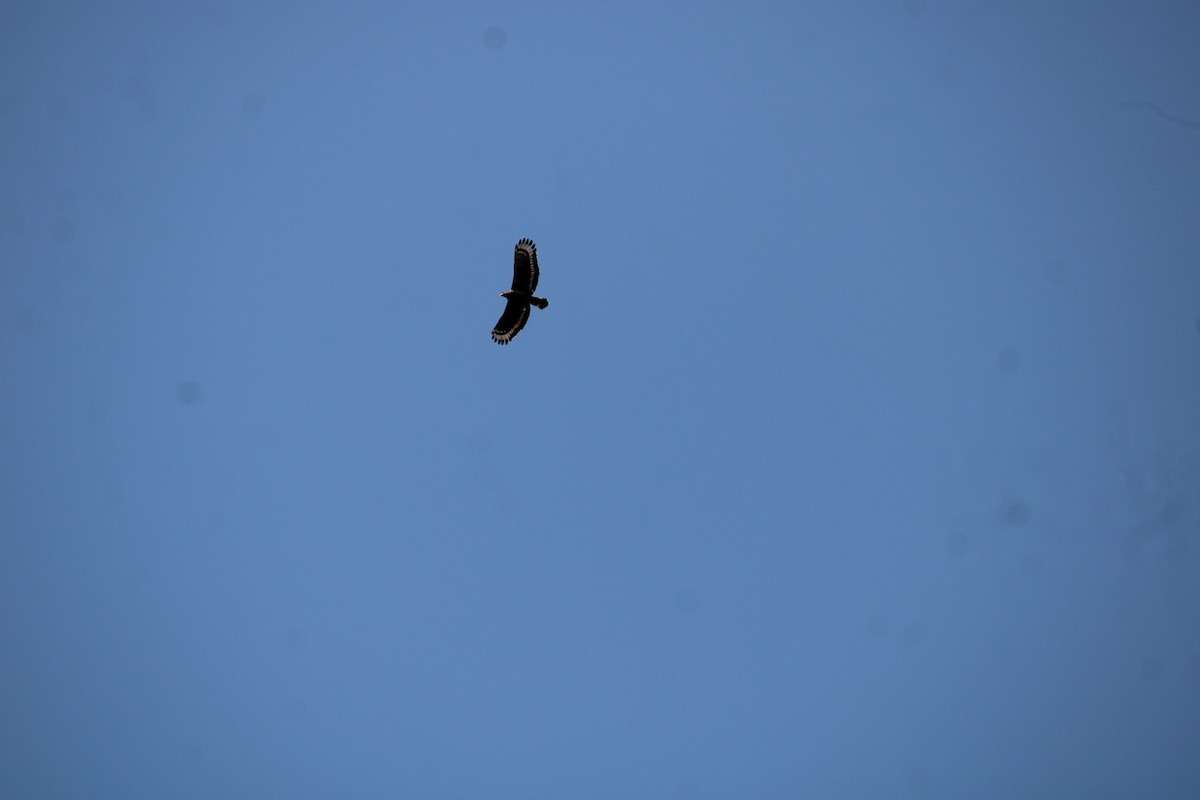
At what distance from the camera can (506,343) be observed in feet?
127

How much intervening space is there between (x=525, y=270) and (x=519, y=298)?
1.08 metres

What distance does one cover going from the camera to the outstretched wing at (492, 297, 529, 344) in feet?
127

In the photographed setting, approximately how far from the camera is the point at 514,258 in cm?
3903

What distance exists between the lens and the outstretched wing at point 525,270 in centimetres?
3869

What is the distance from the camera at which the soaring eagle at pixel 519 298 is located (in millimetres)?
38688

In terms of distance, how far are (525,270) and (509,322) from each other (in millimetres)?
2048

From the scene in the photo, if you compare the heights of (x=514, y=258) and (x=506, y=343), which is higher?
(x=514, y=258)

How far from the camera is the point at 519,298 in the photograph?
38.7 m

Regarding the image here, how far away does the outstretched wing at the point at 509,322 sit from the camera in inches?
1528

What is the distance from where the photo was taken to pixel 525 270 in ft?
127

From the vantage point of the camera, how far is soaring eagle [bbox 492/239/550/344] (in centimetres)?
3869

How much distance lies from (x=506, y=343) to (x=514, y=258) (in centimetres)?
326

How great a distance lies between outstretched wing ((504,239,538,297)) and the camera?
127 ft
